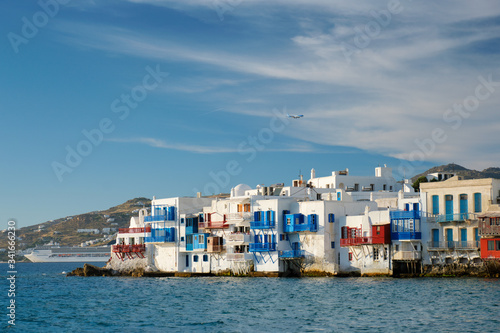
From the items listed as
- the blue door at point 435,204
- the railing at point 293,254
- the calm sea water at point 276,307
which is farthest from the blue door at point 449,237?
the railing at point 293,254

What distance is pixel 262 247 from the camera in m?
77.1

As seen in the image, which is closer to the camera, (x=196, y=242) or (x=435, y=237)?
(x=435, y=237)

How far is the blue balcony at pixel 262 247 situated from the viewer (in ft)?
251

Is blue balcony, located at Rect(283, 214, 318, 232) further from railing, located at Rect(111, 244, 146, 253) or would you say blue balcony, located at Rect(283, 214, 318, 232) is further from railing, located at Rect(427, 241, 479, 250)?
railing, located at Rect(111, 244, 146, 253)

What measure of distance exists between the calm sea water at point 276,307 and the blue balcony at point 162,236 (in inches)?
674

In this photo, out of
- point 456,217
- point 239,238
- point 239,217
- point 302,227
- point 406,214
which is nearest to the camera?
point 456,217

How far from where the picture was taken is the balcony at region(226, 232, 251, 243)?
79.0m

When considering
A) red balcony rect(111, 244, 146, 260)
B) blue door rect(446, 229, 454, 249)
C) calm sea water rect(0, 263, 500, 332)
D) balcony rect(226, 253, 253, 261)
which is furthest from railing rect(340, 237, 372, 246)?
red balcony rect(111, 244, 146, 260)

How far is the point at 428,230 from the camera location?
225 feet

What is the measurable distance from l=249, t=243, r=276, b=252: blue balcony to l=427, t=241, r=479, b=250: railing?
16.6 m

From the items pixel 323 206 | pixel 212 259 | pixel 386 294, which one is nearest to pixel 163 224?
pixel 212 259

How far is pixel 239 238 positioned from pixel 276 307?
94.6 feet

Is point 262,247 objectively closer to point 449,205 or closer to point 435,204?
point 435,204

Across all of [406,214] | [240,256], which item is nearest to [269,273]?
[240,256]
